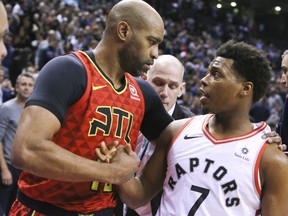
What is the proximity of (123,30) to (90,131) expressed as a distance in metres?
0.56

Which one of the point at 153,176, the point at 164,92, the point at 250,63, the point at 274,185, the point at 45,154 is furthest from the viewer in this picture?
the point at 164,92

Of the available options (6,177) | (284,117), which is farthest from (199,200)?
(6,177)

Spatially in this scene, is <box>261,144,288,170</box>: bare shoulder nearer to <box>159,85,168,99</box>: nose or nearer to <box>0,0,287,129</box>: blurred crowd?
<box>159,85,168,99</box>: nose

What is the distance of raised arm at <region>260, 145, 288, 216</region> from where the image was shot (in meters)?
2.36

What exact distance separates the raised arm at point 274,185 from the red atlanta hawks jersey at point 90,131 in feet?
2.43

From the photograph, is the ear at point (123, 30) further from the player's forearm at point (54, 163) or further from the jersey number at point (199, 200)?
the jersey number at point (199, 200)

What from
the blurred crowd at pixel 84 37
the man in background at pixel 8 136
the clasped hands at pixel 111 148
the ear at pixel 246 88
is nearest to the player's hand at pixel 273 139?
the clasped hands at pixel 111 148

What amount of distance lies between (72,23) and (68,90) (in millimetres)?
11200

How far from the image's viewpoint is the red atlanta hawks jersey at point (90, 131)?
2412 mm

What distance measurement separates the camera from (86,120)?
7.91 feet

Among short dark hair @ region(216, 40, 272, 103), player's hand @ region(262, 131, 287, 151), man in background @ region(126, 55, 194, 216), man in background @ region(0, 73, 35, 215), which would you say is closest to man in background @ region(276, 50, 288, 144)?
man in background @ region(126, 55, 194, 216)

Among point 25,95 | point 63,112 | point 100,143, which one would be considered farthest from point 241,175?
point 25,95

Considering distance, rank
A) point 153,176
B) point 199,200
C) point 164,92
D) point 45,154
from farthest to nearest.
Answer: point 164,92
point 153,176
point 199,200
point 45,154

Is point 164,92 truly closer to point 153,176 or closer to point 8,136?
point 153,176
